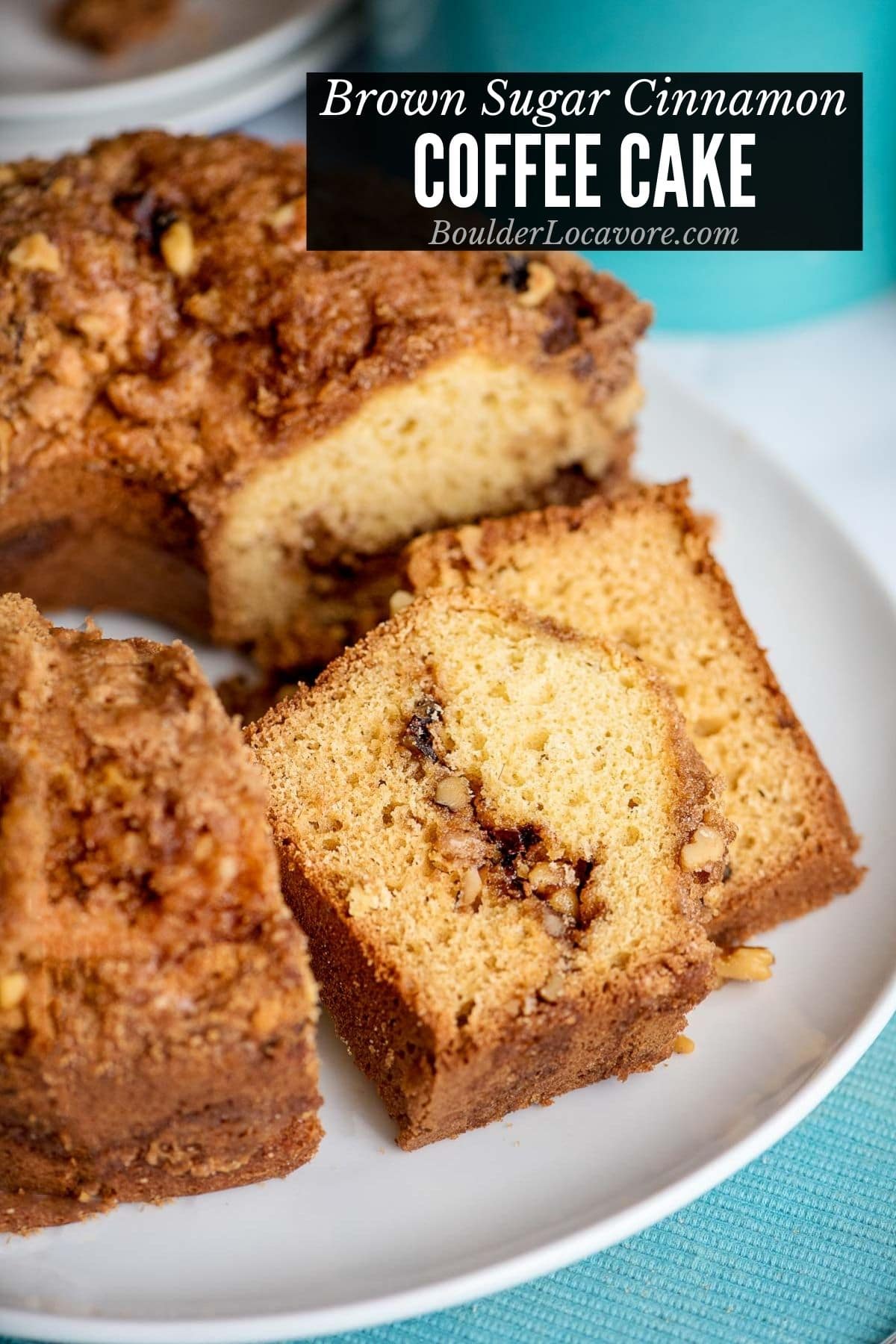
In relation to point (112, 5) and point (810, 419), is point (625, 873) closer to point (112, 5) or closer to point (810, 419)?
point (810, 419)

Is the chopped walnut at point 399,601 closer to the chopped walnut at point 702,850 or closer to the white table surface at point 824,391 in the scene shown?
the chopped walnut at point 702,850

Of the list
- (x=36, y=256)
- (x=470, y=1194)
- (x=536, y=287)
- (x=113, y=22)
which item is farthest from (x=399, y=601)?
(x=113, y=22)

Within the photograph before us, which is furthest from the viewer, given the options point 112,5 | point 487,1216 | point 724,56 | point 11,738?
point 112,5

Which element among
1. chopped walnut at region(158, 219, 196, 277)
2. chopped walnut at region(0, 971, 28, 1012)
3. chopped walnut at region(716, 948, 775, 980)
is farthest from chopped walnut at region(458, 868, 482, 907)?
chopped walnut at region(158, 219, 196, 277)

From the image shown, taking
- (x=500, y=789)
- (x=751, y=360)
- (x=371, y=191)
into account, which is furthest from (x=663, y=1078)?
(x=751, y=360)

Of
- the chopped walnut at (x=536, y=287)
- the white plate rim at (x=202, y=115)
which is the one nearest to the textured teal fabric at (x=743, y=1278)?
the chopped walnut at (x=536, y=287)
